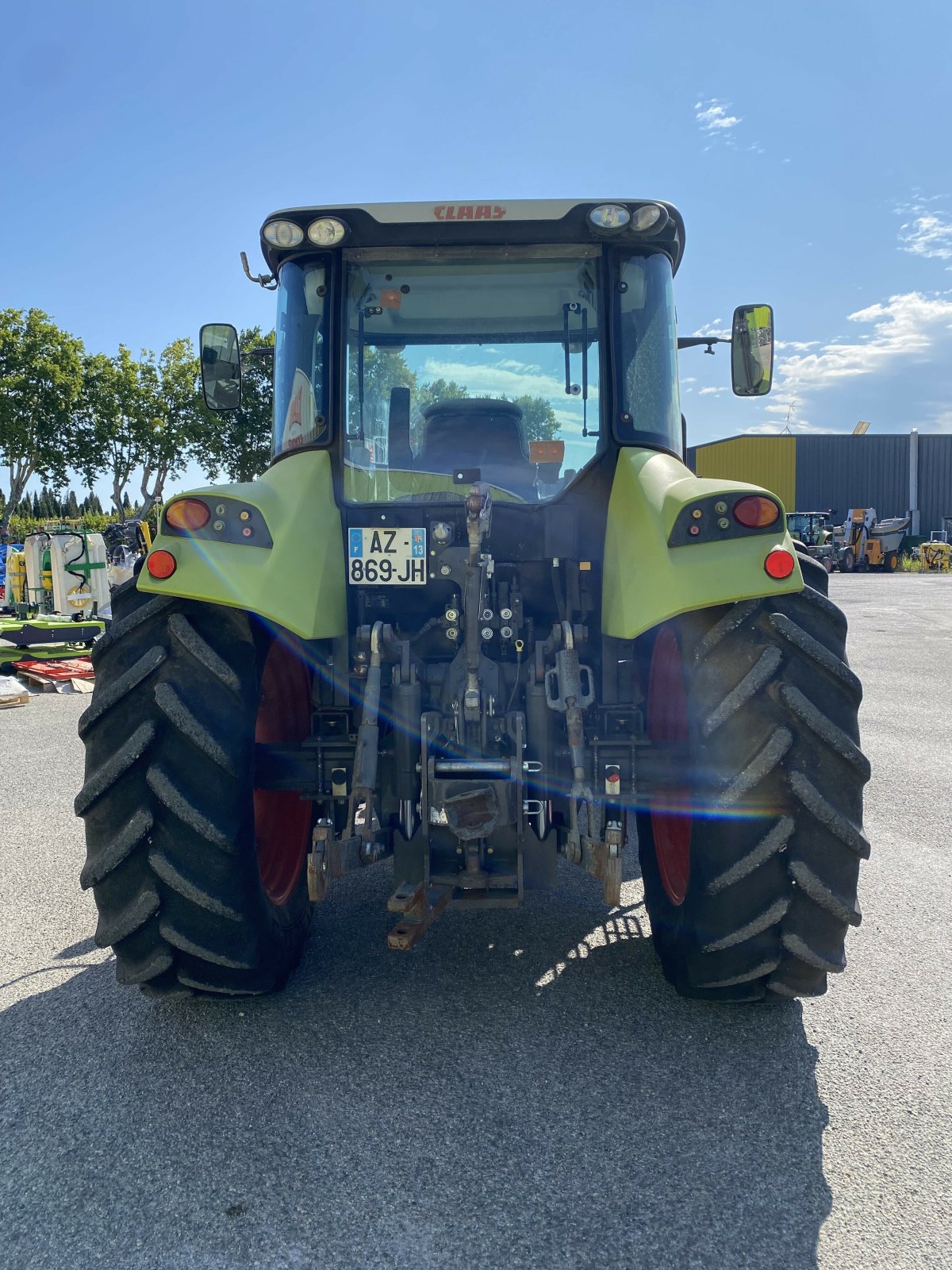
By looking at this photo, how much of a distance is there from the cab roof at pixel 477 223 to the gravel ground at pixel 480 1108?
8.41ft

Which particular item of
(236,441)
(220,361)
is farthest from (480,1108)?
(236,441)

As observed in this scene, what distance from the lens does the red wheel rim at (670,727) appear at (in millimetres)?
3242

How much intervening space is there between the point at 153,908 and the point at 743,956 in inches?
67.0

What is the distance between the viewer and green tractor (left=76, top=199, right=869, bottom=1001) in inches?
105

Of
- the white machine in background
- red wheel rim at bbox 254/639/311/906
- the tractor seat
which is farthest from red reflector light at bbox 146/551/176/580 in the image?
the white machine in background

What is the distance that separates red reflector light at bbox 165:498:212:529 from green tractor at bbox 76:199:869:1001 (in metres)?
0.01

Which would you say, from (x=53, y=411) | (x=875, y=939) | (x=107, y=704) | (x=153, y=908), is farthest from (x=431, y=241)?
(x=53, y=411)

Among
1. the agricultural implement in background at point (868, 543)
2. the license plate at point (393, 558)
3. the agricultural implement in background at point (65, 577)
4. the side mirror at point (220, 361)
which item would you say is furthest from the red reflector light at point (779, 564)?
the agricultural implement in background at point (868, 543)

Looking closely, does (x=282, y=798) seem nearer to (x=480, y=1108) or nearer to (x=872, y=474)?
(x=480, y=1108)

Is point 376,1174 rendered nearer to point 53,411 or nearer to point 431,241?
point 431,241

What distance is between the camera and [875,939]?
3.61 meters

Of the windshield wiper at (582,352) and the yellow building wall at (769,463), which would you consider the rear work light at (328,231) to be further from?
the yellow building wall at (769,463)

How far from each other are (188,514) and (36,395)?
3018cm

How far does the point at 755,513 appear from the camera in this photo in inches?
105
